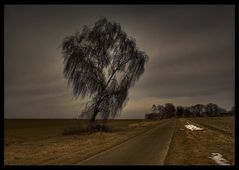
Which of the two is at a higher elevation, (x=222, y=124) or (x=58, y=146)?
(x=58, y=146)

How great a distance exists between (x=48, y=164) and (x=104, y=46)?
2171 centimetres

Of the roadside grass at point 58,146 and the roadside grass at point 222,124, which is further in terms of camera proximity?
the roadside grass at point 222,124

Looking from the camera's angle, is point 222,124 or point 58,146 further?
point 222,124

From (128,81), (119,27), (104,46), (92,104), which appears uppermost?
Answer: (119,27)

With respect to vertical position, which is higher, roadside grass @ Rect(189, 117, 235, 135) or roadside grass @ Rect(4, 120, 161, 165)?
roadside grass @ Rect(4, 120, 161, 165)

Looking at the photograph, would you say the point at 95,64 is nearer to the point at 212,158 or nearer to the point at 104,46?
the point at 104,46

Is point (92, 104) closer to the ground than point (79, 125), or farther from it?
farther from it

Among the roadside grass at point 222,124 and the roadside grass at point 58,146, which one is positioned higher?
the roadside grass at point 58,146

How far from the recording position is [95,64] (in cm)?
3186

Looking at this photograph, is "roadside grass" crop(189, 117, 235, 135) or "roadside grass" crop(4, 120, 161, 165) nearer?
"roadside grass" crop(4, 120, 161, 165)
